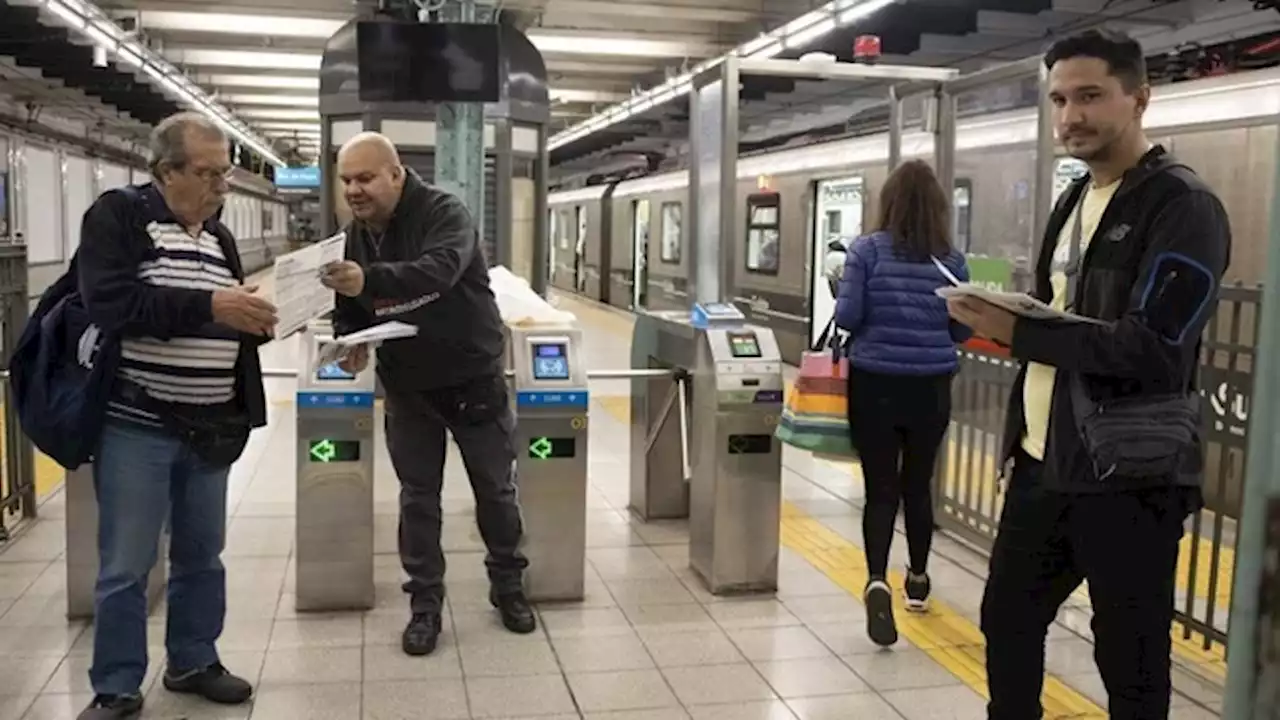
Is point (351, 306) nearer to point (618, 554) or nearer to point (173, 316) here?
point (173, 316)

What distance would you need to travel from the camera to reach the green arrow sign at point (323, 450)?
3.92 metres

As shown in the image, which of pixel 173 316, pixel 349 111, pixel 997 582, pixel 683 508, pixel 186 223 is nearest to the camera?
pixel 997 582

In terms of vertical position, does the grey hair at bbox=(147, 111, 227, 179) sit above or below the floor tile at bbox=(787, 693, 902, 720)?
above

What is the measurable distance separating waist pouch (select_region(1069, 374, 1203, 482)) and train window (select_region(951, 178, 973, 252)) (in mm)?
3698

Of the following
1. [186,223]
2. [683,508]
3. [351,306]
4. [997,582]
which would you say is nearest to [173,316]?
[186,223]

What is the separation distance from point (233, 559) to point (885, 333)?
2739mm

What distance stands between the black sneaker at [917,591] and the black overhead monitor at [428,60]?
3110mm

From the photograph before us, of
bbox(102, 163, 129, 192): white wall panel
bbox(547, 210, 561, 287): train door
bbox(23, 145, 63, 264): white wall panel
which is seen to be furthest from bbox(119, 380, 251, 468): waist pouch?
bbox(547, 210, 561, 287): train door

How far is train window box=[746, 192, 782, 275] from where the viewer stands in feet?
35.4

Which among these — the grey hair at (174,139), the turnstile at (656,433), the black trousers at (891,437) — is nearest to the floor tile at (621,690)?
the black trousers at (891,437)

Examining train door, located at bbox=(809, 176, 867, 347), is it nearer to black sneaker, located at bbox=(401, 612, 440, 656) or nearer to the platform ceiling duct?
the platform ceiling duct

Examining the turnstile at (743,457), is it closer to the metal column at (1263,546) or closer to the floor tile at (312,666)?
the floor tile at (312,666)

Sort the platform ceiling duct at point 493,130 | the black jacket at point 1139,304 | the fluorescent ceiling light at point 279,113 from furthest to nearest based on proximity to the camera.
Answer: the fluorescent ceiling light at point 279,113
the platform ceiling duct at point 493,130
the black jacket at point 1139,304

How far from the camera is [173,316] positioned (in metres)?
2.77
